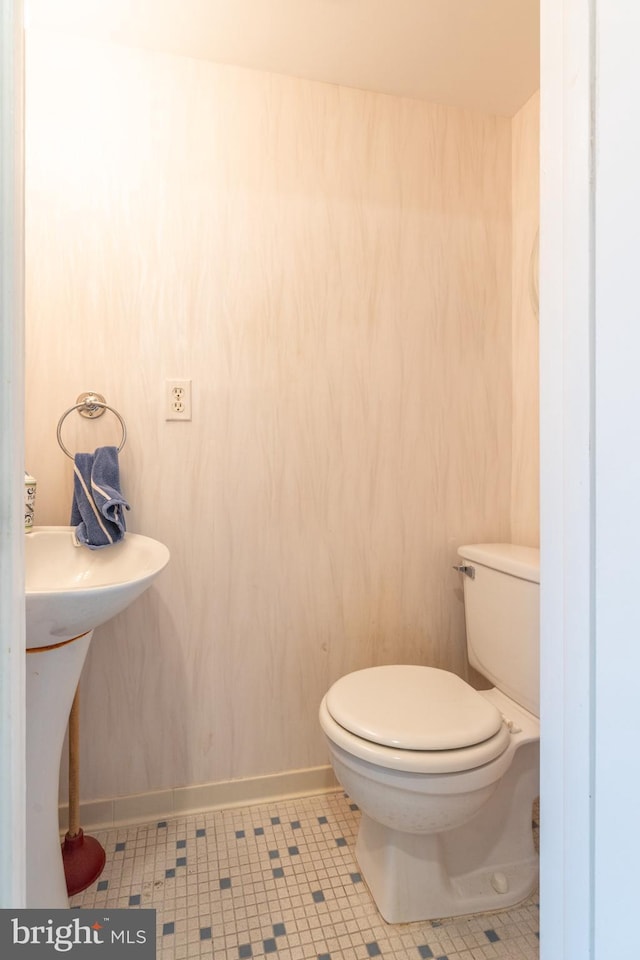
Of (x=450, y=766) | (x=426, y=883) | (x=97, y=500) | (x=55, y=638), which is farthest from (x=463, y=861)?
(x=97, y=500)

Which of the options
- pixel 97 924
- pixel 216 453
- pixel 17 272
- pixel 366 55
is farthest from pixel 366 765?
pixel 366 55

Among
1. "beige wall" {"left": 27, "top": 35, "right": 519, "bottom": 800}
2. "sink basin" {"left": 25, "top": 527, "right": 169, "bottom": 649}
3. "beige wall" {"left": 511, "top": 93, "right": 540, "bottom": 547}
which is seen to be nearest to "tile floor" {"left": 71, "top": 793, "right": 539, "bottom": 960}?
"beige wall" {"left": 27, "top": 35, "right": 519, "bottom": 800}

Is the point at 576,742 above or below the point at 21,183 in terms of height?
below

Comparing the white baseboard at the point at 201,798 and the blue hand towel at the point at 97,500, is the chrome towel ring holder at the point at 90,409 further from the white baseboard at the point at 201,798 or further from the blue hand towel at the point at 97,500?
the white baseboard at the point at 201,798

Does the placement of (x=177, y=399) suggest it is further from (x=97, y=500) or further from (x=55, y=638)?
(x=55, y=638)

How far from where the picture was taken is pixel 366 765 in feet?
3.38

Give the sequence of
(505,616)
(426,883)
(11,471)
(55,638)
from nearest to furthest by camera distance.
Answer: (11,471), (55,638), (426,883), (505,616)

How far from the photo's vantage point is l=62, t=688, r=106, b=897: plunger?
1.20 m

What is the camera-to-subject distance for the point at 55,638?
899 mm

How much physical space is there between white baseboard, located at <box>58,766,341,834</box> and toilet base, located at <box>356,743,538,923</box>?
0.97 ft

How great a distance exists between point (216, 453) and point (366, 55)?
1.19 metres

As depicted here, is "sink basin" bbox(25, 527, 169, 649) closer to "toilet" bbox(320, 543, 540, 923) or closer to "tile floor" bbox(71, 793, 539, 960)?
"toilet" bbox(320, 543, 540, 923)

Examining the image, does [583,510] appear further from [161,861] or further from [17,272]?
[161,861]

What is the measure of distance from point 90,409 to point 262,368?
0.49 meters
